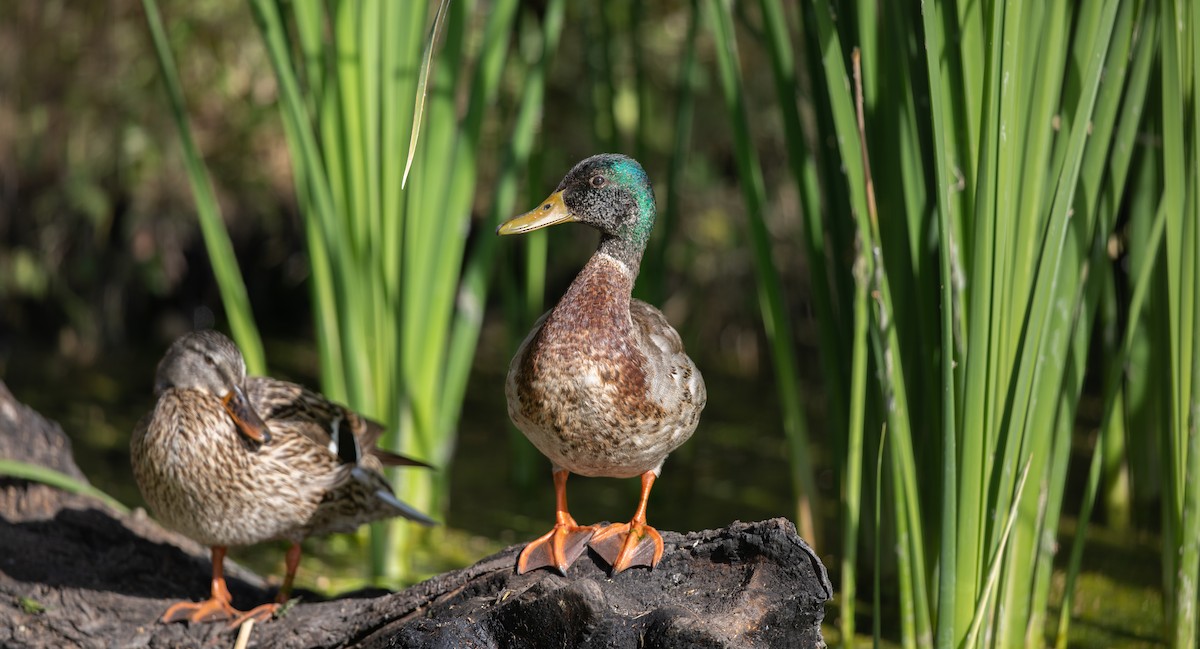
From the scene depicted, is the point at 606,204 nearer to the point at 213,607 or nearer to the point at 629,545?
the point at 629,545

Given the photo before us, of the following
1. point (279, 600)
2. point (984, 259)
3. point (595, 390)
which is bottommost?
point (279, 600)

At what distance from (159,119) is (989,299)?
511cm

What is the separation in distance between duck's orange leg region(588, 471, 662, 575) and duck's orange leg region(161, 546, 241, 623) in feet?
3.30

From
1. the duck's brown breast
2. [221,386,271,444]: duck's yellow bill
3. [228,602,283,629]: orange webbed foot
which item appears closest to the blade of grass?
the duck's brown breast

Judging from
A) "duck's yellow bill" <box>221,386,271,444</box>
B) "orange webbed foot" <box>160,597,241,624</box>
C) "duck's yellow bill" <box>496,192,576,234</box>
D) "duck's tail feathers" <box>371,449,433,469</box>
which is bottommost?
"orange webbed foot" <box>160,597,241,624</box>

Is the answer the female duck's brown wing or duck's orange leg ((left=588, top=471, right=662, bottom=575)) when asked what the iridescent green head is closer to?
duck's orange leg ((left=588, top=471, right=662, bottom=575))

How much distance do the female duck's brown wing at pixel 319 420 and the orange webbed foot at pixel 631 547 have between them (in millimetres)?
925

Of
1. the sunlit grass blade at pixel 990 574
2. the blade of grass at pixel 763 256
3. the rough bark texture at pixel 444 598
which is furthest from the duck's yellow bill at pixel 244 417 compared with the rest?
the sunlit grass blade at pixel 990 574

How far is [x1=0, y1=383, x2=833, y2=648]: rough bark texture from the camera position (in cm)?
212

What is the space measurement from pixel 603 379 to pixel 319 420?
1130 millimetres

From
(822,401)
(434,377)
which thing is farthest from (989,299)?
(822,401)

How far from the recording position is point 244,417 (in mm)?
2871

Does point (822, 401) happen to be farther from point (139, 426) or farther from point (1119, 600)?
point (139, 426)

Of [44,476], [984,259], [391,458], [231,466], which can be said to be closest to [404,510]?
[391,458]
